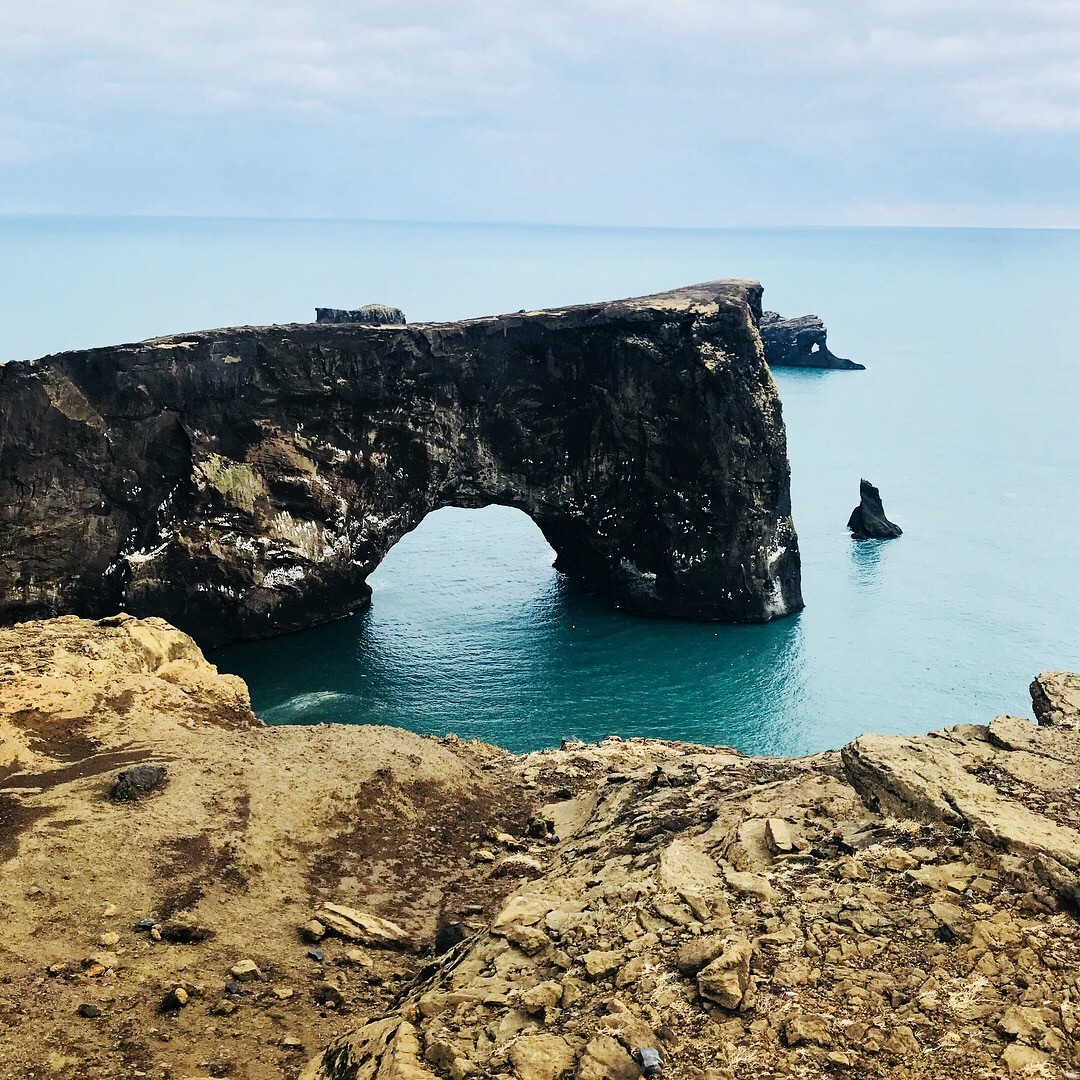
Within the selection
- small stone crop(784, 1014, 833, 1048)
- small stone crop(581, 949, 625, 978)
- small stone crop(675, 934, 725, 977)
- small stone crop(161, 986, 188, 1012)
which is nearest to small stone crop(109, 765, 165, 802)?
small stone crop(161, 986, 188, 1012)

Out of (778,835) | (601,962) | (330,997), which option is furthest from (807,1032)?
(330,997)

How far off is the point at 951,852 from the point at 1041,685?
11094 mm

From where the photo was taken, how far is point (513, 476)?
205ft

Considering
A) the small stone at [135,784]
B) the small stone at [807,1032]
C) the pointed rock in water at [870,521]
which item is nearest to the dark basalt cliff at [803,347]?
the pointed rock in water at [870,521]

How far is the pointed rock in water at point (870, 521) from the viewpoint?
7312 centimetres

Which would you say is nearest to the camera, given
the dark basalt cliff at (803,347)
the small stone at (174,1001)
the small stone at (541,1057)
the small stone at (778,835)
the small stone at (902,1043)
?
the small stone at (902,1043)

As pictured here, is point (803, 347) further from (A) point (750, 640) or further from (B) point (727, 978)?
(B) point (727, 978)

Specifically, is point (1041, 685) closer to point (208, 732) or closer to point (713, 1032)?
point (713, 1032)

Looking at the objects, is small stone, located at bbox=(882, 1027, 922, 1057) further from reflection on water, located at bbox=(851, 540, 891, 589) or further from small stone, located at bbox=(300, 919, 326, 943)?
reflection on water, located at bbox=(851, 540, 891, 589)

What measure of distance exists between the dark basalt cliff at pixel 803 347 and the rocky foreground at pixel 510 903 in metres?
126

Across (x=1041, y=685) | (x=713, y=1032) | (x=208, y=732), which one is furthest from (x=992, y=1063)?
(x=208, y=732)

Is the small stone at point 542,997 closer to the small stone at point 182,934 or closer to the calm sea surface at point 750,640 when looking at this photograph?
the small stone at point 182,934

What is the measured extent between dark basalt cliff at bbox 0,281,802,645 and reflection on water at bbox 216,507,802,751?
9.11 ft

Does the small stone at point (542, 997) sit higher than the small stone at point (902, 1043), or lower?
lower
